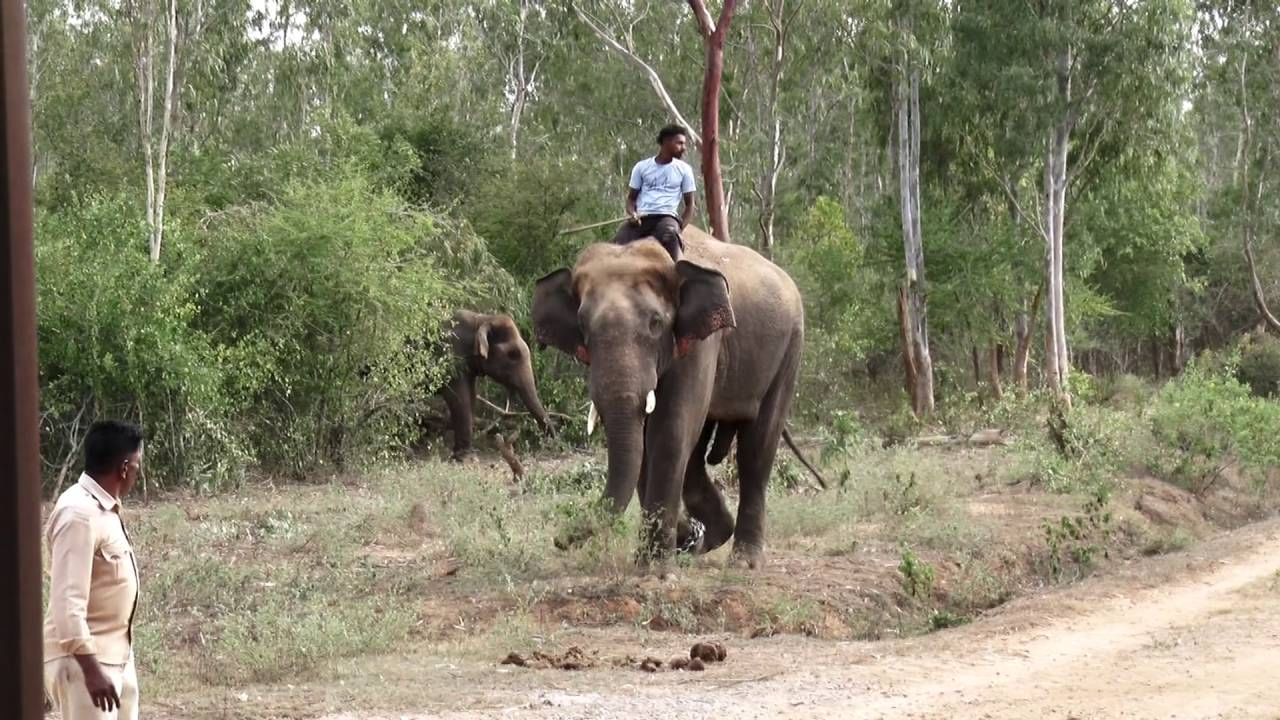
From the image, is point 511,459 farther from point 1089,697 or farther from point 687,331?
point 1089,697

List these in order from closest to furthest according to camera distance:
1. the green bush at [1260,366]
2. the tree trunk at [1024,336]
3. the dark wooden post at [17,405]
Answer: the dark wooden post at [17,405]
the tree trunk at [1024,336]
the green bush at [1260,366]

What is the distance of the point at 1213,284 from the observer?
44.4 metres

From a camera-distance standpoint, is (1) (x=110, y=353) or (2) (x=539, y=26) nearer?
(1) (x=110, y=353)

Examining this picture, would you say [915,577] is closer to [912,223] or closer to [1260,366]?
[912,223]

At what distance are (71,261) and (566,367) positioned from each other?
362 inches

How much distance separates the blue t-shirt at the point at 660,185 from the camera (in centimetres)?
1107

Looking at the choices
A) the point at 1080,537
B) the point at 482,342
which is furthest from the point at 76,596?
the point at 482,342

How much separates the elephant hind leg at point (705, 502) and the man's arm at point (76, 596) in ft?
24.9

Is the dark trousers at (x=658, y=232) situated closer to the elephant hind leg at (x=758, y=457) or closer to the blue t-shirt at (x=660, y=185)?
the blue t-shirt at (x=660, y=185)

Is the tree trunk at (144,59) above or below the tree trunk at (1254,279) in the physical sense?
above

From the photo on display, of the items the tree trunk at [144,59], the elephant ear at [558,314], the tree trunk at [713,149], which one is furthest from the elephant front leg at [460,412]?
the elephant ear at [558,314]

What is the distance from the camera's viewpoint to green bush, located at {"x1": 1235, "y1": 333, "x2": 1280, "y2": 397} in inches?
1384

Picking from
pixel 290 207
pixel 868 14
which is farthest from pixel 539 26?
pixel 290 207

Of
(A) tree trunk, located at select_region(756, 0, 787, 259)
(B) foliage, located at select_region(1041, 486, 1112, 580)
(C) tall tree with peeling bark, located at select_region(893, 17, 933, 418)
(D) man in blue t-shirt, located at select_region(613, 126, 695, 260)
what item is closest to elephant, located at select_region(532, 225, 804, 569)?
(D) man in blue t-shirt, located at select_region(613, 126, 695, 260)
